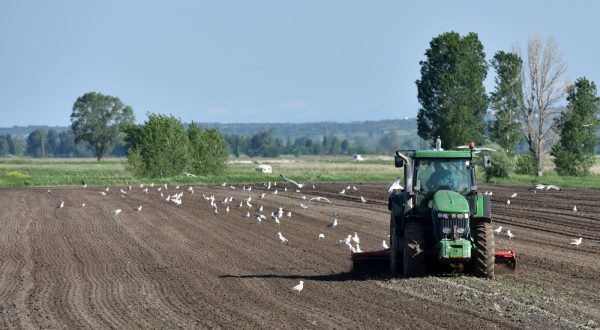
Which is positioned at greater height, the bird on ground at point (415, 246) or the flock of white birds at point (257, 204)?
the bird on ground at point (415, 246)

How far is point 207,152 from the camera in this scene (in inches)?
3228

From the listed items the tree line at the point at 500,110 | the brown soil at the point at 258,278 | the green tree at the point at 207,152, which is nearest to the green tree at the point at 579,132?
the tree line at the point at 500,110

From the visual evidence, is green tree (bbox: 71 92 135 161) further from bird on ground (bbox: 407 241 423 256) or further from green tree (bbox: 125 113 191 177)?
bird on ground (bbox: 407 241 423 256)

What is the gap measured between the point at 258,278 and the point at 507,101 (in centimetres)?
5505

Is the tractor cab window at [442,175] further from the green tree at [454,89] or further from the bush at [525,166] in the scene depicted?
the bush at [525,166]

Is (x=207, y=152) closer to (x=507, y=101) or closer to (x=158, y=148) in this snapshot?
(x=158, y=148)

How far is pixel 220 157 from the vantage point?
271 feet

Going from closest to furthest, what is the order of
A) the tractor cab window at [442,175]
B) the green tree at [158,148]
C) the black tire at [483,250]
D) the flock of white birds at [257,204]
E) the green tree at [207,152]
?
1. the black tire at [483,250]
2. the tractor cab window at [442,175]
3. the flock of white birds at [257,204]
4. the green tree at [158,148]
5. the green tree at [207,152]

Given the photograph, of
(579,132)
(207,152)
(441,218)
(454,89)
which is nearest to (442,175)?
(441,218)

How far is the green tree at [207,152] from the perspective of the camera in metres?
81.4

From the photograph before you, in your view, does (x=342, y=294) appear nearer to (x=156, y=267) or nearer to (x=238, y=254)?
(x=156, y=267)

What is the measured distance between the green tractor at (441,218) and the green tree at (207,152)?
209 ft

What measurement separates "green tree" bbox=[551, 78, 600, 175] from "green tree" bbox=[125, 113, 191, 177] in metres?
29.0

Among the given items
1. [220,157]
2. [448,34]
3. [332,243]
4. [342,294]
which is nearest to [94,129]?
[220,157]
